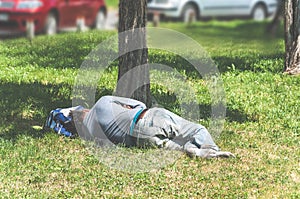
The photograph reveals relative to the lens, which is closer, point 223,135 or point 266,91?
point 223,135

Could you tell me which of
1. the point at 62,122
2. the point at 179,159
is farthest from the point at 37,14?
the point at 179,159

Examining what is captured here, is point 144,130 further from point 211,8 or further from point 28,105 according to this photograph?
point 211,8

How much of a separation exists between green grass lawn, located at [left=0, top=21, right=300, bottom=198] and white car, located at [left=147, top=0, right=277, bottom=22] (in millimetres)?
9673

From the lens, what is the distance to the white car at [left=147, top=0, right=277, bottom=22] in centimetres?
2162

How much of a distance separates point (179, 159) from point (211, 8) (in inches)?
623

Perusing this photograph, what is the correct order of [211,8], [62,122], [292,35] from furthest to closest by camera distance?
1. [211,8]
2. [292,35]
3. [62,122]

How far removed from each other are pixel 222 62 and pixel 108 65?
1.80m

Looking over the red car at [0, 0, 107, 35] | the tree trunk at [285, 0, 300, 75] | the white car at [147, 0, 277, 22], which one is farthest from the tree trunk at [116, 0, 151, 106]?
the white car at [147, 0, 277, 22]

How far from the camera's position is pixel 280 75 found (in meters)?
10.3

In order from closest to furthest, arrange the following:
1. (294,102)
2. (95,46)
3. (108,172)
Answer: (108,172) < (294,102) < (95,46)

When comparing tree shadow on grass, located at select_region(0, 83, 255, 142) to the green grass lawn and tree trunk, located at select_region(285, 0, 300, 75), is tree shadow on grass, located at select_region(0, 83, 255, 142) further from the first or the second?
tree trunk, located at select_region(285, 0, 300, 75)

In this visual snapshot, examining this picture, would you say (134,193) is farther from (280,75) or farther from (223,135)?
(280,75)

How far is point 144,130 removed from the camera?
726 cm

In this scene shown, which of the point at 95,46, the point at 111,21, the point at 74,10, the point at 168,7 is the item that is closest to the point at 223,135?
the point at 95,46
